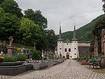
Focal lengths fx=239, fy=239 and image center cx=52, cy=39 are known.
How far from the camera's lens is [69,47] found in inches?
5507

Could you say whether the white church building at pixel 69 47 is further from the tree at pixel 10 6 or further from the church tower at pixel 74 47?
the tree at pixel 10 6

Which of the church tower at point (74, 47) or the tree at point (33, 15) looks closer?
the tree at point (33, 15)

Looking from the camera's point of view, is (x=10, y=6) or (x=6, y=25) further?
(x=10, y=6)

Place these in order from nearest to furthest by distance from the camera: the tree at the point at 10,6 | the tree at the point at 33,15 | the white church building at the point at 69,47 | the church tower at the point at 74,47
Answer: the tree at the point at 10,6, the tree at the point at 33,15, the church tower at the point at 74,47, the white church building at the point at 69,47

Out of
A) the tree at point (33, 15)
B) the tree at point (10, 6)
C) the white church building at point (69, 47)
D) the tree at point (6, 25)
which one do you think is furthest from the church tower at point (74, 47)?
the tree at point (6, 25)

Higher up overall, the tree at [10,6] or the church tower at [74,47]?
the tree at [10,6]

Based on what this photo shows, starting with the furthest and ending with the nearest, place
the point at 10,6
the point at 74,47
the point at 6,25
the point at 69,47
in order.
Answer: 1. the point at 69,47
2. the point at 74,47
3. the point at 10,6
4. the point at 6,25

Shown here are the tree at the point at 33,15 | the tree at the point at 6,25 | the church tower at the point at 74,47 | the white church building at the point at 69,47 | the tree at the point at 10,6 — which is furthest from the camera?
the white church building at the point at 69,47

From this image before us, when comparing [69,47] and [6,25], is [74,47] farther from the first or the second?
[6,25]

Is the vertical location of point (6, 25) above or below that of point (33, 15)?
below

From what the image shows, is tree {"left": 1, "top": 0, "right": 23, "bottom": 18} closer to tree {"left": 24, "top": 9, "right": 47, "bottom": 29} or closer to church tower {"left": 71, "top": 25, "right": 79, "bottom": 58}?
tree {"left": 24, "top": 9, "right": 47, "bottom": 29}

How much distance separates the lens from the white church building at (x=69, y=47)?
134750 mm

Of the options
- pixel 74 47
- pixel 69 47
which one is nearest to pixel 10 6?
pixel 74 47

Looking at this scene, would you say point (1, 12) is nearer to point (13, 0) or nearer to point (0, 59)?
point (13, 0)
